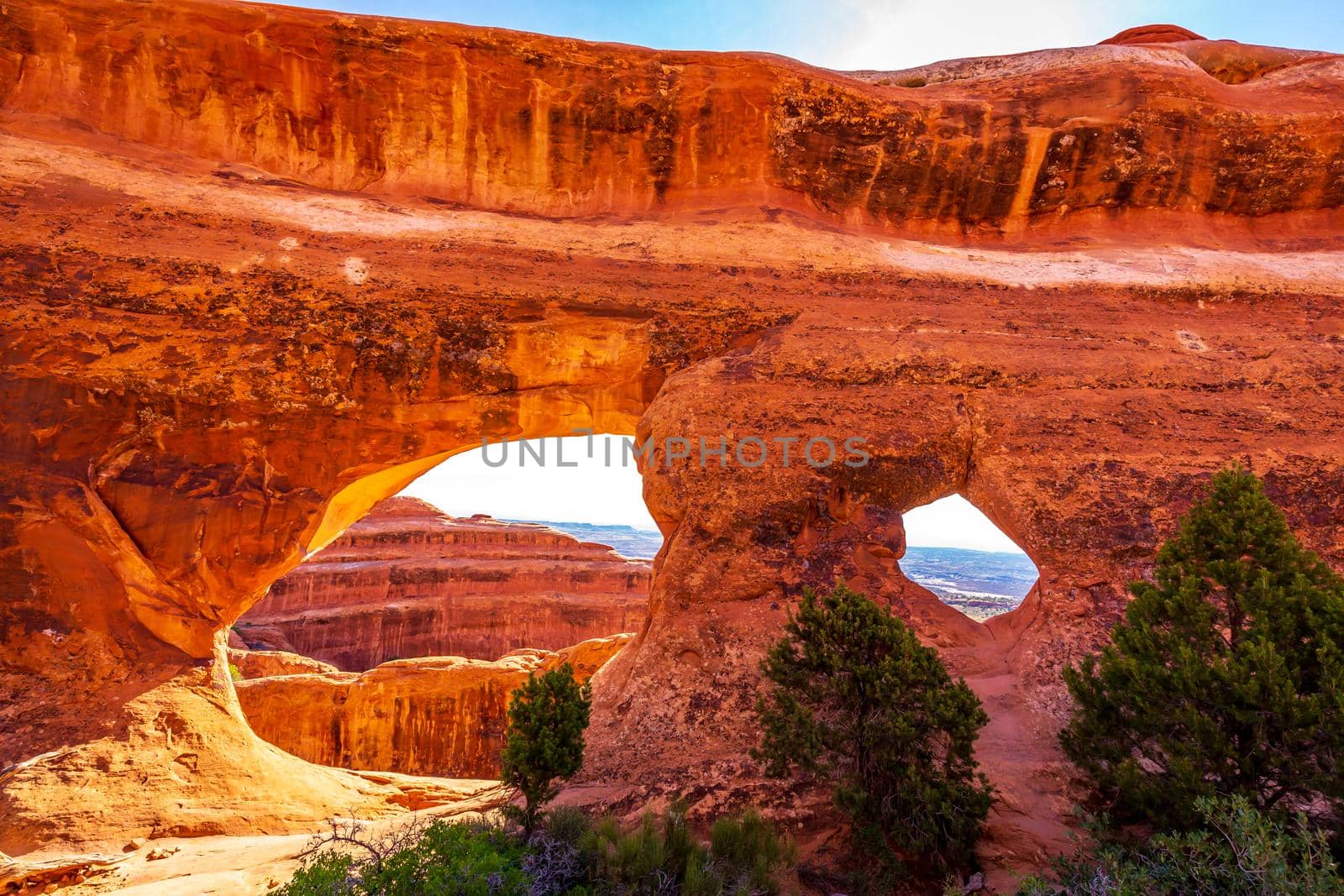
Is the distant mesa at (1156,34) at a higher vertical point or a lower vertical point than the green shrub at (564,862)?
higher

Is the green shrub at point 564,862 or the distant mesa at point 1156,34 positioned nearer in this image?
the green shrub at point 564,862

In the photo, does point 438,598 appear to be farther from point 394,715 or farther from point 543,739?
point 543,739

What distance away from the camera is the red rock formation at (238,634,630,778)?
19516 millimetres

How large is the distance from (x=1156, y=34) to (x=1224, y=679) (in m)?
23.7

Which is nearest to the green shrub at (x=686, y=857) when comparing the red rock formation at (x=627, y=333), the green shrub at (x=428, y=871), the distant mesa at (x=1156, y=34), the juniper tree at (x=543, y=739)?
the juniper tree at (x=543, y=739)

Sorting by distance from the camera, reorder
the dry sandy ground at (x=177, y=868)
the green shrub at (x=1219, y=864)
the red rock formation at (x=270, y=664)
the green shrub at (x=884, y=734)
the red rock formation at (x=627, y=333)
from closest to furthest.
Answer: the green shrub at (x=1219, y=864), the green shrub at (x=884, y=734), the dry sandy ground at (x=177, y=868), the red rock formation at (x=627, y=333), the red rock formation at (x=270, y=664)

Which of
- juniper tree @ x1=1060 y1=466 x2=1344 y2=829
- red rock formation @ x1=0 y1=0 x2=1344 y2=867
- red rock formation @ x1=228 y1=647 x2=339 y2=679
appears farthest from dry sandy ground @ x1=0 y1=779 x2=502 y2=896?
red rock formation @ x1=228 y1=647 x2=339 y2=679

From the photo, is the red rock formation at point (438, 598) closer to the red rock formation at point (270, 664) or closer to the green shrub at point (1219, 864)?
the red rock formation at point (270, 664)

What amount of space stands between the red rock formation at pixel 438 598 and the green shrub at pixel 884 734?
25679 millimetres

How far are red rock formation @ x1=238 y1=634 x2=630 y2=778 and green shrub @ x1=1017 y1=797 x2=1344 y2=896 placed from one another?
52.3ft

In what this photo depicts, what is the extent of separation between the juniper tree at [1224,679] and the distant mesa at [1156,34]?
21398mm

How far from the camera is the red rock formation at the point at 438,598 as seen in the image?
33750 mm

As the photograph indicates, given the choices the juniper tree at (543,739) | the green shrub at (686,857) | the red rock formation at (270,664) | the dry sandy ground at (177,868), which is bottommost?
the red rock formation at (270,664)

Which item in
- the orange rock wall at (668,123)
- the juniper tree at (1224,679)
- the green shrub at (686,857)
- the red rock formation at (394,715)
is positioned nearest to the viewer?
the juniper tree at (1224,679)
